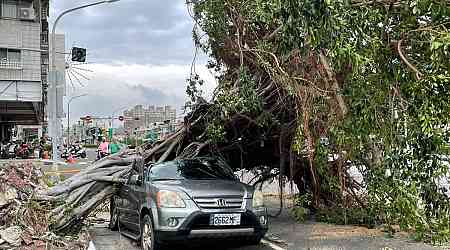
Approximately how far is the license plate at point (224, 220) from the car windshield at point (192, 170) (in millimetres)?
1285

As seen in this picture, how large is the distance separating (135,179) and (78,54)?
10770 mm

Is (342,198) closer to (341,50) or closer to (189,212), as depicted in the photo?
(189,212)

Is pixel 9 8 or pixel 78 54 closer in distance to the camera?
pixel 78 54

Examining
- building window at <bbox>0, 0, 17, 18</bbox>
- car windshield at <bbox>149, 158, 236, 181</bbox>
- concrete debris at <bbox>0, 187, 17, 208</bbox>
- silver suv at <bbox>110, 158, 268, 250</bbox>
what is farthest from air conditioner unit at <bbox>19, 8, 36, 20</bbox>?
silver suv at <bbox>110, 158, 268, 250</bbox>

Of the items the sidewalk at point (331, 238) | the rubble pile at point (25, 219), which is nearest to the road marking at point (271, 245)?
the sidewalk at point (331, 238)

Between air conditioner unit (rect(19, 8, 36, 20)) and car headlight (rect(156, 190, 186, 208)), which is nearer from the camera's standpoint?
car headlight (rect(156, 190, 186, 208))

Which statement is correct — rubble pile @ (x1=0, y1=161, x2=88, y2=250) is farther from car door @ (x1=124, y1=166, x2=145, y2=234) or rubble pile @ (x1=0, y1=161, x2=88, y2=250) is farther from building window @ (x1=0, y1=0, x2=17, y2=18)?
building window @ (x1=0, y1=0, x2=17, y2=18)

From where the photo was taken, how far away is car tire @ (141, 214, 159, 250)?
838cm

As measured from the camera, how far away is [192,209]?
809 centimetres

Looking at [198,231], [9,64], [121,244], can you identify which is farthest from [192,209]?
[9,64]

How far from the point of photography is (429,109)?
5.71 meters

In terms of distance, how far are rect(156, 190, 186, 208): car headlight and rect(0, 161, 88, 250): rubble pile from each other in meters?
2.22

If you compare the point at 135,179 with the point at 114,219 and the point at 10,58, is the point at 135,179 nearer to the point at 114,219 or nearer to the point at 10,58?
the point at 114,219

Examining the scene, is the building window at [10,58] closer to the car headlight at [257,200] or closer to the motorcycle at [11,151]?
the motorcycle at [11,151]
